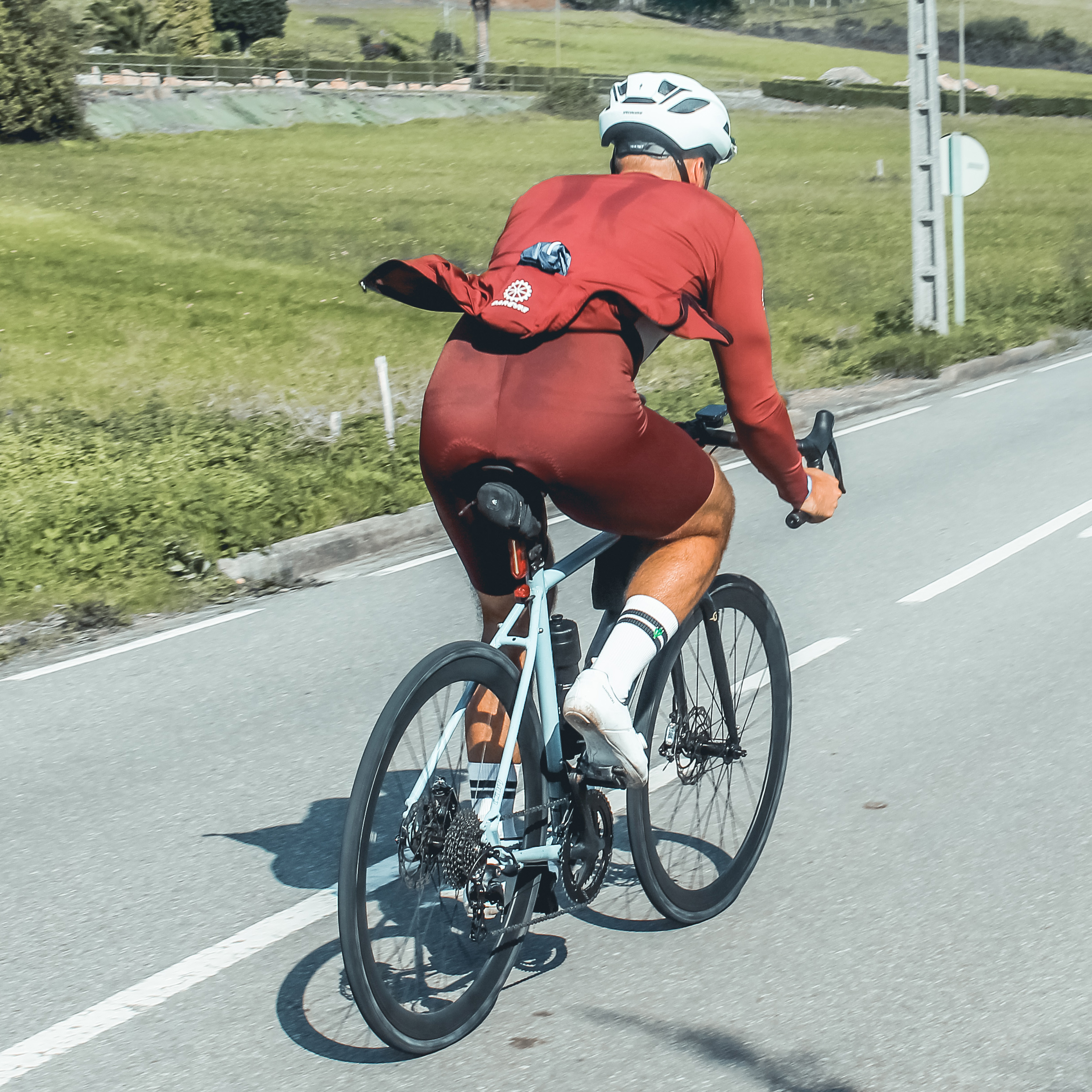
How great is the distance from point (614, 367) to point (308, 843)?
7.21 feet

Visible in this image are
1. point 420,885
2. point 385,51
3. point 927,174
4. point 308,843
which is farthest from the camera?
point 385,51

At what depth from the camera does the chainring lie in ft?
11.8

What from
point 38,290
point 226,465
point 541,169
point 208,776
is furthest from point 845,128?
point 208,776

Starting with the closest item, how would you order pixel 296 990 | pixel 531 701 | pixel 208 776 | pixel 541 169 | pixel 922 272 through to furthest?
pixel 531 701
pixel 296 990
pixel 208 776
pixel 922 272
pixel 541 169

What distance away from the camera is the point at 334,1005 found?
375 cm

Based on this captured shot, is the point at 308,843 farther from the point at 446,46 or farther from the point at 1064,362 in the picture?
the point at 446,46

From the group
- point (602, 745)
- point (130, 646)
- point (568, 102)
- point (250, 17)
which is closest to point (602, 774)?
point (602, 745)

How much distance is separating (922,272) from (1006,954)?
1630cm

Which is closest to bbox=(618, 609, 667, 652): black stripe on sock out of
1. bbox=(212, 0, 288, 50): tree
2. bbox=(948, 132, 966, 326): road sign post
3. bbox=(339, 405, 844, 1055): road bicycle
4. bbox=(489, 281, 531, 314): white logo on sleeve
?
bbox=(339, 405, 844, 1055): road bicycle

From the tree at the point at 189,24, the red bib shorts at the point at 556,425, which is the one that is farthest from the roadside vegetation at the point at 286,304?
the tree at the point at 189,24

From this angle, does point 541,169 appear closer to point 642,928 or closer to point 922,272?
point 922,272

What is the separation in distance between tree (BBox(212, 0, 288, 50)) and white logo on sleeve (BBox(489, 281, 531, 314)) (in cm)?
9692

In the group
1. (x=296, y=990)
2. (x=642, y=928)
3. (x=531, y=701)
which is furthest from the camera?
(x=642, y=928)

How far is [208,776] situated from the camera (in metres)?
5.58
